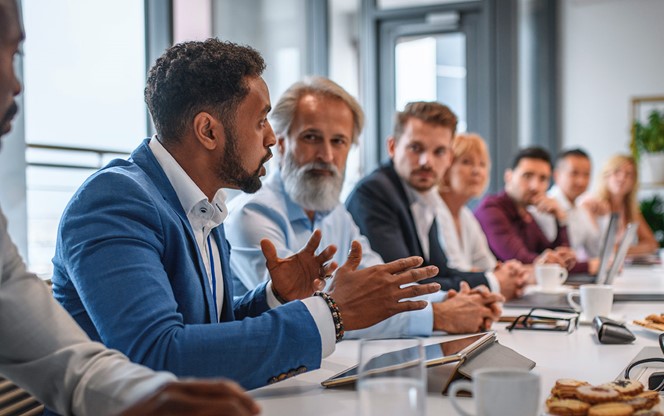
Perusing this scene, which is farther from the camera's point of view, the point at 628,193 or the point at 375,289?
the point at 628,193

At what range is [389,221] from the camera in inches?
110

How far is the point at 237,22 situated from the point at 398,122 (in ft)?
5.63

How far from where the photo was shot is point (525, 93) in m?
7.16

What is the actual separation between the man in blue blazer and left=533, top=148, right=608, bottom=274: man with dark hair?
324 centimetres

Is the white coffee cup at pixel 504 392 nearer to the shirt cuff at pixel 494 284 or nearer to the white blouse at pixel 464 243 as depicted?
the shirt cuff at pixel 494 284

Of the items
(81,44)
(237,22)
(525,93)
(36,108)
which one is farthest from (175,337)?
(525,93)

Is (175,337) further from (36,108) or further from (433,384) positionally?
(36,108)

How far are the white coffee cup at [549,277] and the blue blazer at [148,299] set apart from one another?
5.45ft

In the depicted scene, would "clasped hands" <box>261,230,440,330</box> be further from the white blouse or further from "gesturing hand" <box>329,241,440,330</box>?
the white blouse

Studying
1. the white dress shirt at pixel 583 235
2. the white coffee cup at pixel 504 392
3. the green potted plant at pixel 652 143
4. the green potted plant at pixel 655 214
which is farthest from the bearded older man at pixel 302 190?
the green potted plant at pixel 652 143

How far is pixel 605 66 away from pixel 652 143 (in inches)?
36.6

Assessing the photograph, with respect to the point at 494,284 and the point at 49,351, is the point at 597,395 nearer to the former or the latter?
the point at 49,351

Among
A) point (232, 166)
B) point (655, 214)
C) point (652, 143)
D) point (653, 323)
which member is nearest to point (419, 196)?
point (653, 323)

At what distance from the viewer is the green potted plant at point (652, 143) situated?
23.9ft
